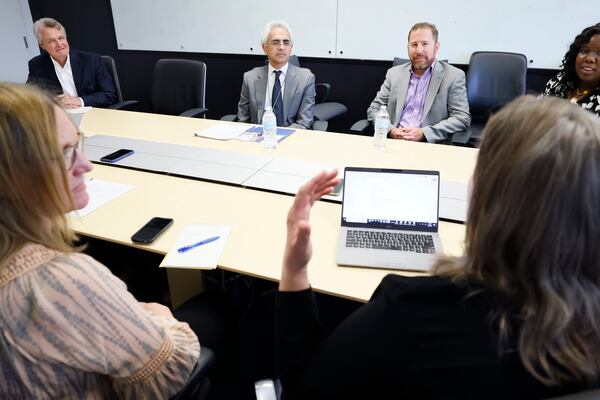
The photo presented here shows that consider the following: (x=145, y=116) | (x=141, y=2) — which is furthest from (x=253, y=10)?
(x=145, y=116)

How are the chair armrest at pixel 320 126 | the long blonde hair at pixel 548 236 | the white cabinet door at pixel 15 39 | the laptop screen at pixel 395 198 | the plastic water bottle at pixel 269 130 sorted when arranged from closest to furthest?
the long blonde hair at pixel 548 236
the laptop screen at pixel 395 198
the plastic water bottle at pixel 269 130
the chair armrest at pixel 320 126
the white cabinet door at pixel 15 39

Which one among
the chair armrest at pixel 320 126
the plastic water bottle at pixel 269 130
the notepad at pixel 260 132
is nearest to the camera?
the plastic water bottle at pixel 269 130

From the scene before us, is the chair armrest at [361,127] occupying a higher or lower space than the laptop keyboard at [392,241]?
higher

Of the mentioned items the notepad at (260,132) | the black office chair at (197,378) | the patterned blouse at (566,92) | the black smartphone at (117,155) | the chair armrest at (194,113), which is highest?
the patterned blouse at (566,92)

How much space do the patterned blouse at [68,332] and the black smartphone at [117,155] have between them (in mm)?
1400

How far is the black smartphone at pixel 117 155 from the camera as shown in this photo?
2025mm

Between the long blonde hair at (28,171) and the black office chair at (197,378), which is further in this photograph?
the black office chair at (197,378)

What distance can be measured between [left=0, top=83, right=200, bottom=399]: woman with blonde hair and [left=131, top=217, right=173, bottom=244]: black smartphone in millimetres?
548

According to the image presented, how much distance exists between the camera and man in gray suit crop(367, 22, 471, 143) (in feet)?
8.39

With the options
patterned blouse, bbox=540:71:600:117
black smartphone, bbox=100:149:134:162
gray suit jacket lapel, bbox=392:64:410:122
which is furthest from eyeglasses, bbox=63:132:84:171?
patterned blouse, bbox=540:71:600:117

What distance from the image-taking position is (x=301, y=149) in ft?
7.17

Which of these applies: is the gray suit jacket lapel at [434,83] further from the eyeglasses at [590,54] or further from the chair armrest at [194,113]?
the chair armrest at [194,113]

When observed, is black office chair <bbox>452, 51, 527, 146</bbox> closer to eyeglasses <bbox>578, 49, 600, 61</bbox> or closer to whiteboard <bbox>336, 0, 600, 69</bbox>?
whiteboard <bbox>336, 0, 600, 69</bbox>

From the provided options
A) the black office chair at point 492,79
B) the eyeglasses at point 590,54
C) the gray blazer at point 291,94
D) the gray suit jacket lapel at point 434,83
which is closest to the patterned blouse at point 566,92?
the eyeglasses at point 590,54
